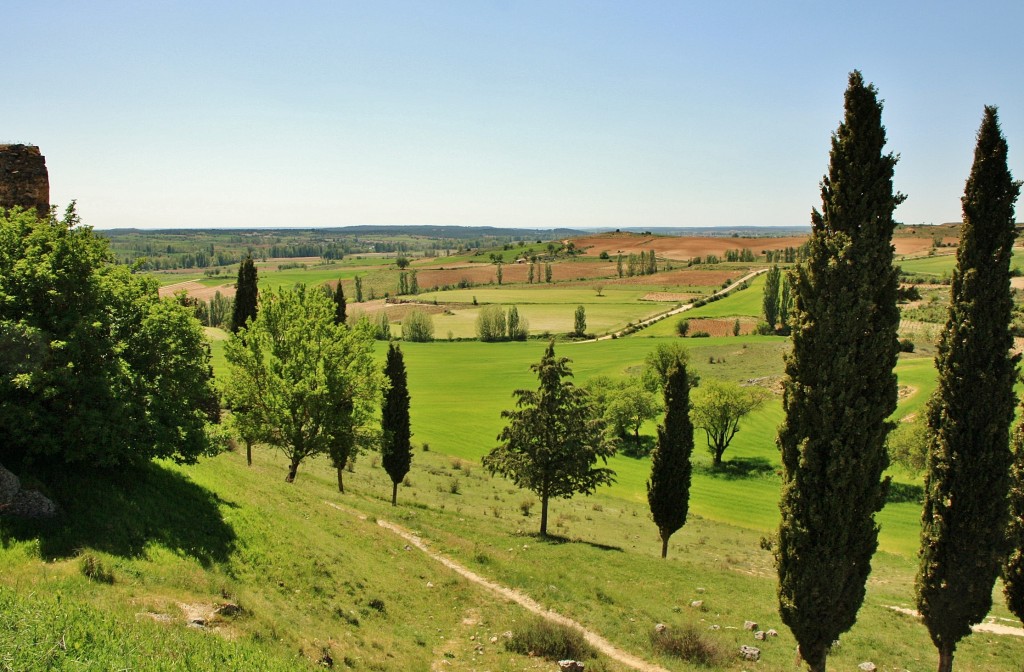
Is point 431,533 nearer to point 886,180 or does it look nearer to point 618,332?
point 886,180

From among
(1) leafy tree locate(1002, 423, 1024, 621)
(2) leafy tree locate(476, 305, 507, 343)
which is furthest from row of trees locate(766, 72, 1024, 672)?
(2) leafy tree locate(476, 305, 507, 343)

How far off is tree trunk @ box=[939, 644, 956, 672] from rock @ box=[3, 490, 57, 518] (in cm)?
2097

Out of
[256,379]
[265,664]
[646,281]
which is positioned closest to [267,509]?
[265,664]

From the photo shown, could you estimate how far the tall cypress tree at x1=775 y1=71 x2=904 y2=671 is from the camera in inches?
555

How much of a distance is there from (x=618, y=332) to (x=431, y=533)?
3348 inches

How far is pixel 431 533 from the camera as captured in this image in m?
25.1

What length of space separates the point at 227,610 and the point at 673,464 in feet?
70.3

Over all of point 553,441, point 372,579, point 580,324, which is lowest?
point 372,579

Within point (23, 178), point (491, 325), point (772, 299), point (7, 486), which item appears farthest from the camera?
point (491, 325)

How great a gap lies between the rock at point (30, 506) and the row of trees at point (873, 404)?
53.4 feet

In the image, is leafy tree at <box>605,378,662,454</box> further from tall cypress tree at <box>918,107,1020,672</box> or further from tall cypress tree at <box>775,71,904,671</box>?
tall cypress tree at <box>775,71,904,671</box>

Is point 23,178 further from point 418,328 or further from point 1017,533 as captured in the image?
point 418,328

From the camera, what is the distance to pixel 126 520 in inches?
552

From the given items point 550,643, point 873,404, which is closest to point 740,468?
point 873,404
